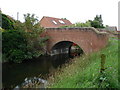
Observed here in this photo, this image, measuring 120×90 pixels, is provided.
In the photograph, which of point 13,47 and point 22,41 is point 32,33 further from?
point 13,47

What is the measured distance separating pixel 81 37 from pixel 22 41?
7076 mm

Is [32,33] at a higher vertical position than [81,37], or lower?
higher

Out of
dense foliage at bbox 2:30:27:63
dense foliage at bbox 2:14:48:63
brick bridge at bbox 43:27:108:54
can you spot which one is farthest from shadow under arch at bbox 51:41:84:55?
dense foliage at bbox 2:30:27:63

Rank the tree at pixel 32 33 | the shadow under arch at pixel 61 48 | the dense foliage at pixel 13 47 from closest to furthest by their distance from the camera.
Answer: the dense foliage at pixel 13 47 < the tree at pixel 32 33 < the shadow under arch at pixel 61 48

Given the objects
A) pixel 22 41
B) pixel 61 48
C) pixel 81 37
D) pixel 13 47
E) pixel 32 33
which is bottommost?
pixel 61 48

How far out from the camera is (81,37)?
16.8 m

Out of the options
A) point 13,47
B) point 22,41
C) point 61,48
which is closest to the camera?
point 13,47

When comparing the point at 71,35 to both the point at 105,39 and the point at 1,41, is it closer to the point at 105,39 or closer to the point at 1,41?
the point at 105,39

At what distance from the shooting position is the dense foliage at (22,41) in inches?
583

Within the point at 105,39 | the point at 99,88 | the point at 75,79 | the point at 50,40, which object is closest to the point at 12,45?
the point at 50,40

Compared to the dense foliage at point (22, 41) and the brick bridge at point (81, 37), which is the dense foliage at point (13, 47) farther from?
the brick bridge at point (81, 37)

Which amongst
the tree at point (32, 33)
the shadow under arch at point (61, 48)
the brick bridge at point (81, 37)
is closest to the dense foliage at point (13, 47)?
the tree at point (32, 33)

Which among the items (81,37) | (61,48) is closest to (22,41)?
(81,37)

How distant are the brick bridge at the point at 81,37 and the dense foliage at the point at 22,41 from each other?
2.09m
